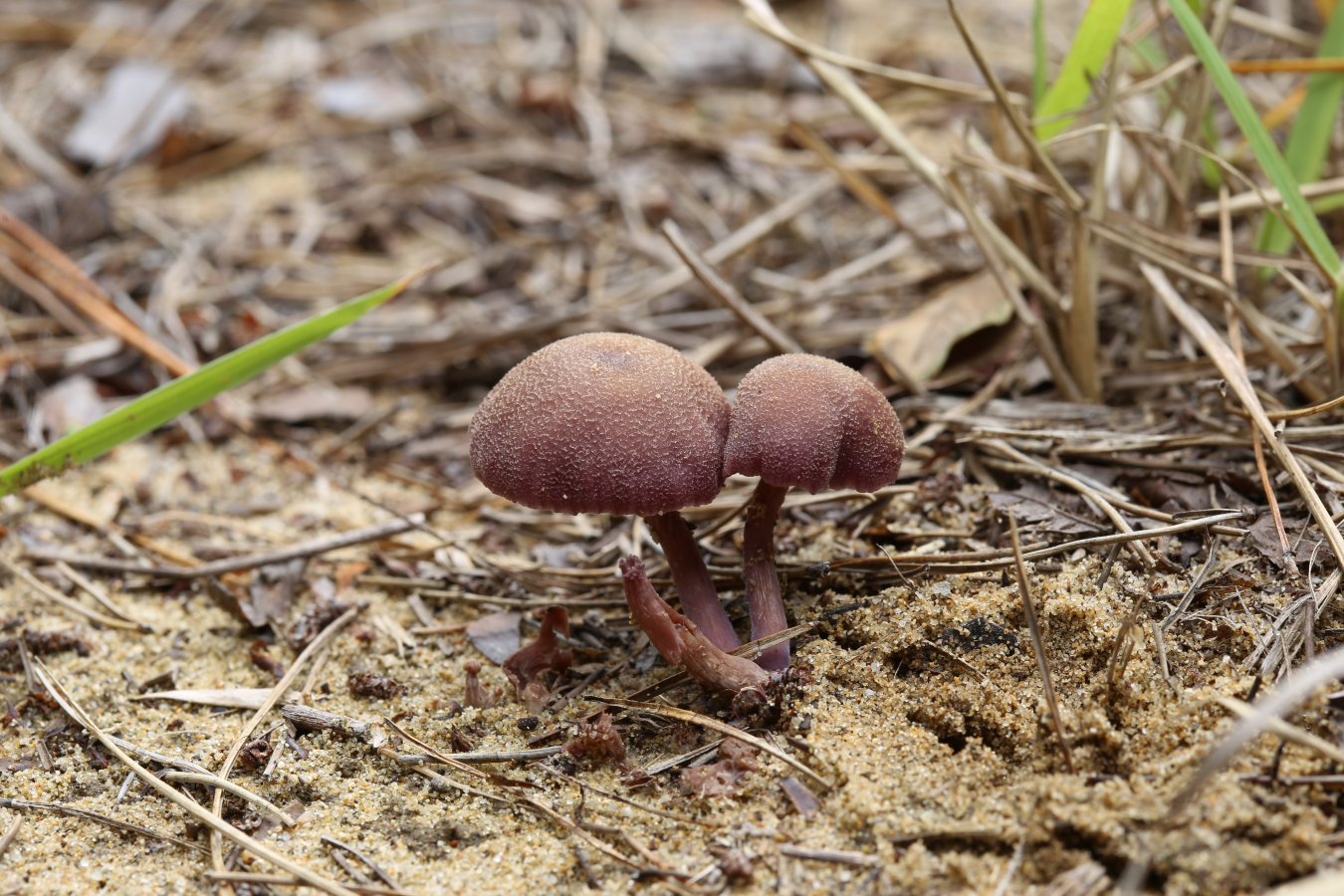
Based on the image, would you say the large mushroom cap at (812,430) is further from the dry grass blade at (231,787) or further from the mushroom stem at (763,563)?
the dry grass blade at (231,787)

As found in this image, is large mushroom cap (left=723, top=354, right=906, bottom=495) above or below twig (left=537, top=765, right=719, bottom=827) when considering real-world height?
above

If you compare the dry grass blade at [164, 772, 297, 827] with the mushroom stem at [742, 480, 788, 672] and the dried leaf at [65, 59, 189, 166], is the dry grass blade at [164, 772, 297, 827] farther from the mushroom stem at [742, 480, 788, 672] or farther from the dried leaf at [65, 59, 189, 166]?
the dried leaf at [65, 59, 189, 166]

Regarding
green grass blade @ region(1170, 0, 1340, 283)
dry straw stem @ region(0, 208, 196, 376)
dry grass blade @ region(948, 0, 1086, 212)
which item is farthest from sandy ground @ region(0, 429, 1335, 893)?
dry straw stem @ region(0, 208, 196, 376)

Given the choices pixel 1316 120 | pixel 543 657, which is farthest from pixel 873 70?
pixel 543 657

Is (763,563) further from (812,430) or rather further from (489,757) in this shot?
(489,757)

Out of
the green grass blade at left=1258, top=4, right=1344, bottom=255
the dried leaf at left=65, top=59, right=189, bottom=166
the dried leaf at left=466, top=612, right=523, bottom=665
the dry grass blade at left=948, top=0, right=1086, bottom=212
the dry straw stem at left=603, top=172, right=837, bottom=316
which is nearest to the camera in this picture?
the dried leaf at left=466, top=612, right=523, bottom=665

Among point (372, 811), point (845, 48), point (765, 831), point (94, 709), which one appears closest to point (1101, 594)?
point (765, 831)

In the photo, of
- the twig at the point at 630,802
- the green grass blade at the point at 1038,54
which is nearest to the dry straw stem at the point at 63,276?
the twig at the point at 630,802

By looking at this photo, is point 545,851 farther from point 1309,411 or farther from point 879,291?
point 879,291
